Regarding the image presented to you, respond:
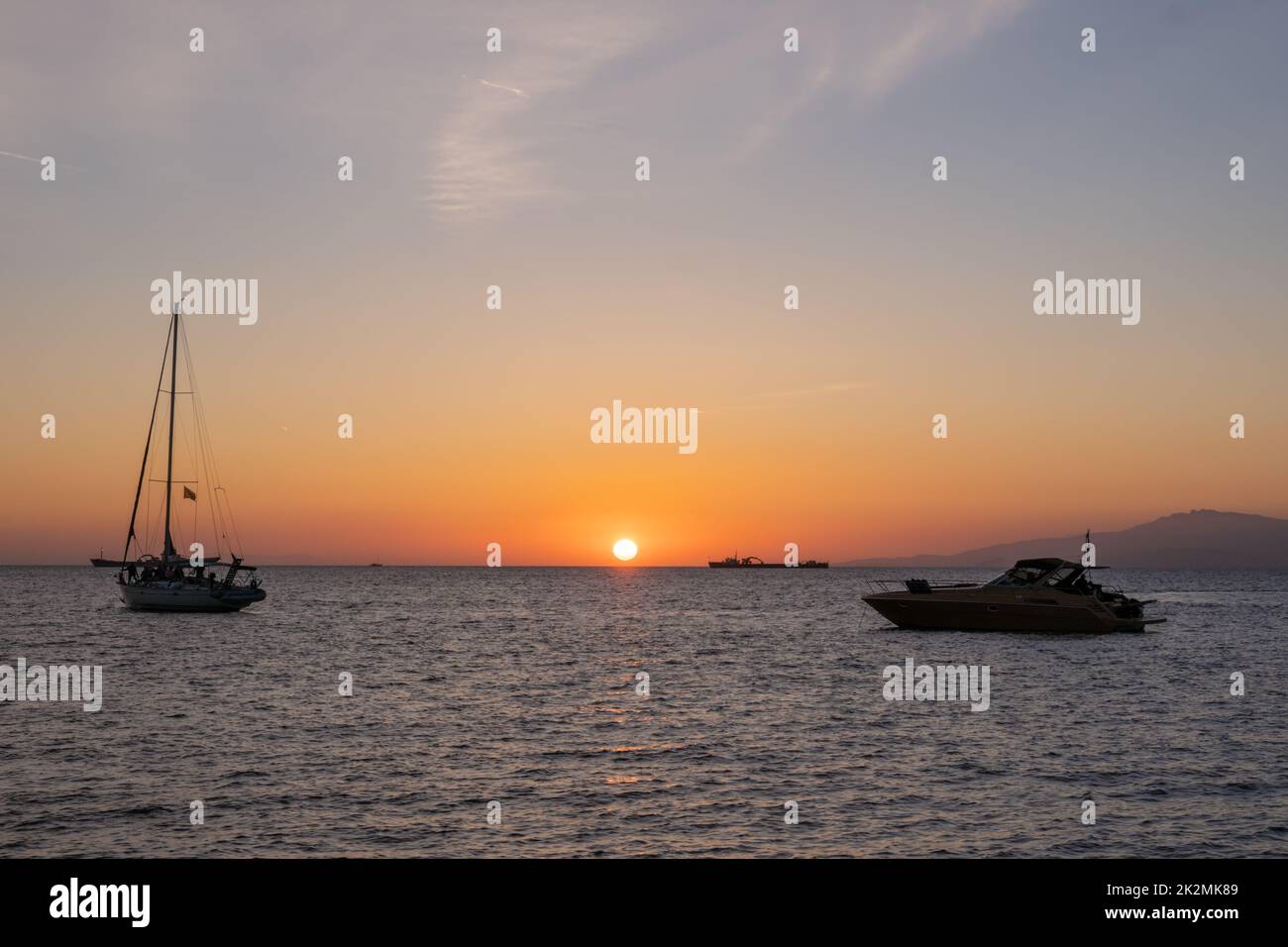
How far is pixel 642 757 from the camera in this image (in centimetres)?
3378

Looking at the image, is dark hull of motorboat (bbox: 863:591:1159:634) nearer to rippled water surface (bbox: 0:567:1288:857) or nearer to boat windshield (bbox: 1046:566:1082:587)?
boat windshield (bbox: 1046:566:1082:587)

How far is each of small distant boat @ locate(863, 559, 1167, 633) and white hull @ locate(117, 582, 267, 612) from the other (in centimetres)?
5814

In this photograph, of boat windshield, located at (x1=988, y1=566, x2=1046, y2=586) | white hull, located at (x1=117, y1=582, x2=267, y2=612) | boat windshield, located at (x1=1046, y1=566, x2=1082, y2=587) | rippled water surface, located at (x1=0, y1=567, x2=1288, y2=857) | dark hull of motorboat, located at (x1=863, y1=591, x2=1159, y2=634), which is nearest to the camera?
rippled water surface, located at (x1=0, y1=567, x2=1288, y2=857)

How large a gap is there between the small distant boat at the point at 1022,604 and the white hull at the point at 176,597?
5814cm

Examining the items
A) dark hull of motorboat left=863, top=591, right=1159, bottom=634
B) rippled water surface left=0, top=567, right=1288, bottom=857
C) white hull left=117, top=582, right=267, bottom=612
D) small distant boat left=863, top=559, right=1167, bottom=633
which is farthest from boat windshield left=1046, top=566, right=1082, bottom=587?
white hull left=117, top=582, right=267, bottom=612

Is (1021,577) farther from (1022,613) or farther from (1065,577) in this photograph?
(1022,613)

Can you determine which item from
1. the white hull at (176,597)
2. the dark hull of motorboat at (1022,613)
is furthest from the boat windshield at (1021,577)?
the white hull at (176,597)

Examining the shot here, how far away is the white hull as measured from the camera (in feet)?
320

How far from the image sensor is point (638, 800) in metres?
27.7

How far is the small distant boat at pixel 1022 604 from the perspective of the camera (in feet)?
254

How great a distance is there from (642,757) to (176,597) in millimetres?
76198

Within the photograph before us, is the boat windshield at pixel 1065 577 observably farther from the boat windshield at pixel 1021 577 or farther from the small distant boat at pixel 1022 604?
the boat windshield at pixel 1021 577

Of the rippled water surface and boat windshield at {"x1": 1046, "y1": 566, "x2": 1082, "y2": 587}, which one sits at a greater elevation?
boat windshield at {"x1": 1046, "y1": 566, "x2": 1082, "y2": 587}

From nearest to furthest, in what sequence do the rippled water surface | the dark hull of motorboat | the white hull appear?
the rippled water surface < the dark hull of motorboat < the white hull
